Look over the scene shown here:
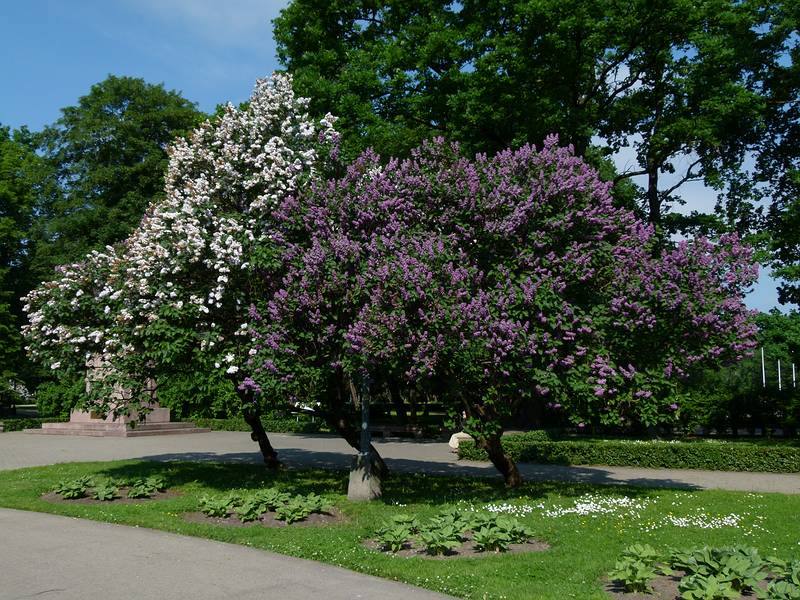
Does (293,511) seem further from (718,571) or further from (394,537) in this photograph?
(718,571)

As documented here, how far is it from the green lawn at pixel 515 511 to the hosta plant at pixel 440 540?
294mm

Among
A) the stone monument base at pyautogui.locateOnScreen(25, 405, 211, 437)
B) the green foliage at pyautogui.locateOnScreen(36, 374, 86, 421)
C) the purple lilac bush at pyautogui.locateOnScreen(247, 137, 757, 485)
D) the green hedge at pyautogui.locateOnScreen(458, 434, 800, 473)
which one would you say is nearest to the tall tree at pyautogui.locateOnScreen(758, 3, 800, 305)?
the green hedge at pyautogui.locateOnScreen(458, 434, 800, 473)

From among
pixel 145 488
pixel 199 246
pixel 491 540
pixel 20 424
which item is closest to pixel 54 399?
pixel 20 424

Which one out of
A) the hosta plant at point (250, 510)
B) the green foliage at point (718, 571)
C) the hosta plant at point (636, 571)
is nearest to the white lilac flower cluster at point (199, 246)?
the hosta plant at point (250, 510)

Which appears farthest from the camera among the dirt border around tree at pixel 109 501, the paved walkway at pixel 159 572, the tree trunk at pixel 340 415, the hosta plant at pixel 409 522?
the tree trunk at pixel 340 415

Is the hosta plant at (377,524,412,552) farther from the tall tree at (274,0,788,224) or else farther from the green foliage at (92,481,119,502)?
the tall tree at (274,0,788,224)

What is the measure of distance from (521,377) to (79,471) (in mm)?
11505

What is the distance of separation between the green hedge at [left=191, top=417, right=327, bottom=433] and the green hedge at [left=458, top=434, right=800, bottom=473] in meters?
14.6

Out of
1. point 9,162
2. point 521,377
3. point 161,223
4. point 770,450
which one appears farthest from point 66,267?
point 9,162

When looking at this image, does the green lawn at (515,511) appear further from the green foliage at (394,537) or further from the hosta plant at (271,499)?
the hosta plant at (271,499)

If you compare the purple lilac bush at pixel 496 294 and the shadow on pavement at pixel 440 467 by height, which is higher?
the purple lilac bush at pixel 496 294

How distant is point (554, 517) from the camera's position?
10.5 meters

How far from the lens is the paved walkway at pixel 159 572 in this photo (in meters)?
6.79

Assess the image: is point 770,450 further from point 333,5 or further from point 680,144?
point 333,5
